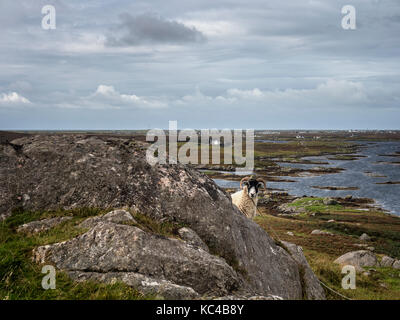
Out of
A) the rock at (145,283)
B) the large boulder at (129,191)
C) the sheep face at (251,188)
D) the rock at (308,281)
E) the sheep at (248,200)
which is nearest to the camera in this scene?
the rock at (145,283)

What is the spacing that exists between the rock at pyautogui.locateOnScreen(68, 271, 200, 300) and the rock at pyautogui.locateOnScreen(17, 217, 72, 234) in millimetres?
1906

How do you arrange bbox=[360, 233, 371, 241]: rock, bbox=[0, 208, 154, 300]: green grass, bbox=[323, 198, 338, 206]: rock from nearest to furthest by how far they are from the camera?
1. bbox=[0, 208, 154, 300]: green grass
2. bbox=[360, 233, 371, 241]: rock
3. bbox=[323, 198, 338, 206]: rock

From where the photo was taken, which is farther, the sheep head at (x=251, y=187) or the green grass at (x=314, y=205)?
the green grass at (x=314, y=205)

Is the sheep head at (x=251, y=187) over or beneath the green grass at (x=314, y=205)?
over

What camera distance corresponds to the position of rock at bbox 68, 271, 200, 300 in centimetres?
488

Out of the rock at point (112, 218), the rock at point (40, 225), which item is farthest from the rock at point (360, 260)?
the rock at point (40, 225)

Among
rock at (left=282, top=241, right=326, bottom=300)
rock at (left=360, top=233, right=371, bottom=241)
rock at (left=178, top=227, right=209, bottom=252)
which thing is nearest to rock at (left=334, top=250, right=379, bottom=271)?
rock at (left=282, top=241, right=326, bottom=300)

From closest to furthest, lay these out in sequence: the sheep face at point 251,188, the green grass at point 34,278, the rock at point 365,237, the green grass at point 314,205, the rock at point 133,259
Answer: the green grass at point 34,278 < the rock at point 133,259 < the sheep face at point 251,188 < the rock at point 365,237 < the green grass at point 314,205

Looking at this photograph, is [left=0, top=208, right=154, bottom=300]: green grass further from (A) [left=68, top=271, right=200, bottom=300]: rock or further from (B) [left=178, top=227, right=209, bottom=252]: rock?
(B) [left=178, top=227, right=209, bottom=252]: rock

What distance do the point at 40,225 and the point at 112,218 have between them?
1.65 metres

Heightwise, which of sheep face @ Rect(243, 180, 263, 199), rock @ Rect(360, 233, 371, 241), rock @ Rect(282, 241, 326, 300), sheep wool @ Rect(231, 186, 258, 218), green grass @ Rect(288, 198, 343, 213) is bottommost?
green grass @ Rect(288, 198, 343, 213)

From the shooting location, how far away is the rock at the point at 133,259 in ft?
17.6

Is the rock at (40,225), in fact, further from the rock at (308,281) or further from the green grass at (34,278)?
the rock at (308,281)

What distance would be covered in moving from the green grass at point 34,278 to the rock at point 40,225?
0.65 ft
